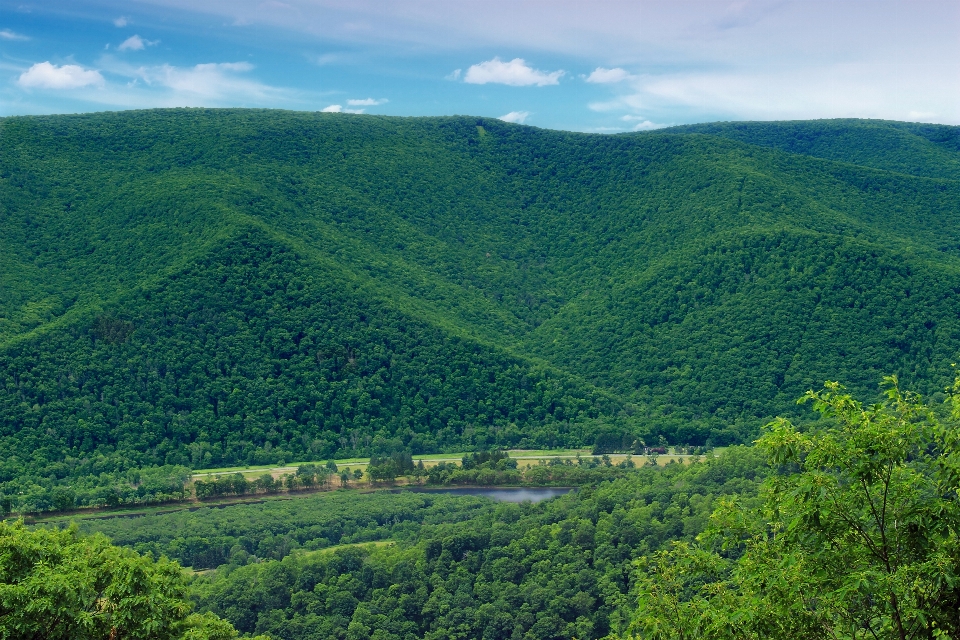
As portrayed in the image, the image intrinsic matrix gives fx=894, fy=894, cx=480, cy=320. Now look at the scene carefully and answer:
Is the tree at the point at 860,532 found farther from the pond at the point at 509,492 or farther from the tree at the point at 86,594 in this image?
the pond at the point at 509,492

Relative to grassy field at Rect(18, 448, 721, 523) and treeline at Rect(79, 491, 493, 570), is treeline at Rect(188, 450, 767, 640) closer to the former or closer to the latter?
treeline at Rect(79, 491, 493, 570)

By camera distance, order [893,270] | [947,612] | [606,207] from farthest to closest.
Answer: [606,207] → [893,270] → [947,612]

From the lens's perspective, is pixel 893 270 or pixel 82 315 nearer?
pixel 82 315

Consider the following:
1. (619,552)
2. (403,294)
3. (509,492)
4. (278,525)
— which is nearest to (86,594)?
(619,552)

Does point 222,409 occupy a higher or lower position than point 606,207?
lower

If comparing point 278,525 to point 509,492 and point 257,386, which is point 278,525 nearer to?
point 509,492

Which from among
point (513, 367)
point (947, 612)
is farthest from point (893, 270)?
point (947, 612)

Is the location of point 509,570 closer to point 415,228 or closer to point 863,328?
point 863,328
